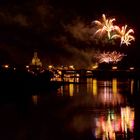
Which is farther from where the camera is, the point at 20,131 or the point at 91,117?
the point at 91,117

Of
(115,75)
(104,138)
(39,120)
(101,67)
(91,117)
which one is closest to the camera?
(104,138)

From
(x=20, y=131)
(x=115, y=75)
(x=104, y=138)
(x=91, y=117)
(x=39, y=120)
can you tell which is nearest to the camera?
(x=104, y=138)

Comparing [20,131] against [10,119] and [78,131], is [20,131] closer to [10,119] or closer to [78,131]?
[78,131]

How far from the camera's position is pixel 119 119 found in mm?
22125

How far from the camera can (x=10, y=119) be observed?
21859mm

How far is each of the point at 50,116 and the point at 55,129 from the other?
5205 mm

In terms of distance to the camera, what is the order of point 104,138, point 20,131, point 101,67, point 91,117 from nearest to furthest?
1. point 104,138
2. point 20,131
3. point 91,117
4. point 101,67

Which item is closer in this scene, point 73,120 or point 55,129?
point 55,129

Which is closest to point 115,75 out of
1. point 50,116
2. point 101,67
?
point 101,67

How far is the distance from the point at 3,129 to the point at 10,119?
372 cm

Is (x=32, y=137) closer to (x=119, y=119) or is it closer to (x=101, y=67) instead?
(x=119, y=119)

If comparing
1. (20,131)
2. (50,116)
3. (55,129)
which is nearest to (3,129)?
(20,131)

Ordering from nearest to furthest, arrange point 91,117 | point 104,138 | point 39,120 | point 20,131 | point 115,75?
point 104,138, point 20,131, point 39,120, point 91,117, point 115,75

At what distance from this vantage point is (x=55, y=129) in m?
18.5
